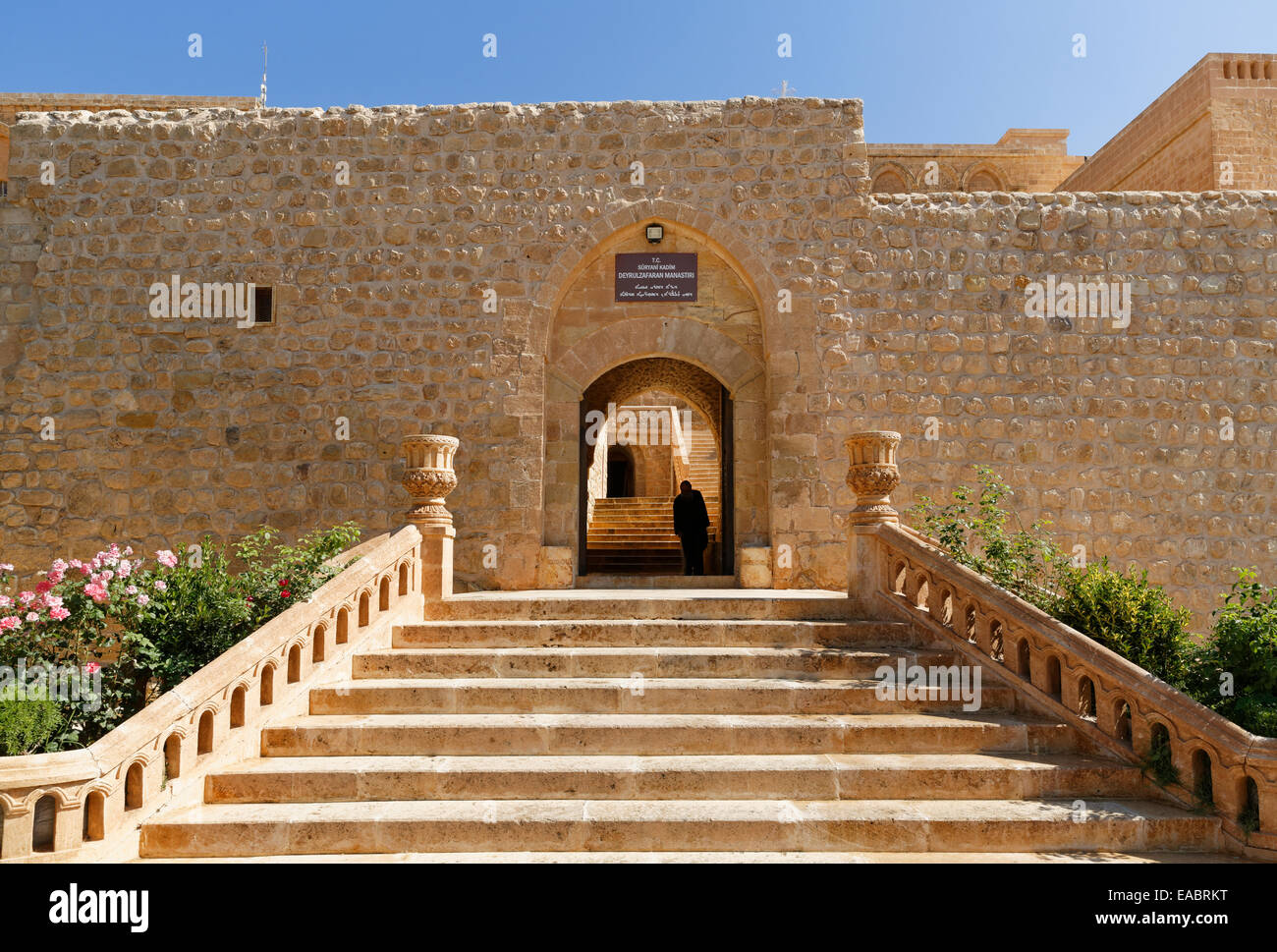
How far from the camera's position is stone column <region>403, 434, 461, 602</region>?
7352 mm

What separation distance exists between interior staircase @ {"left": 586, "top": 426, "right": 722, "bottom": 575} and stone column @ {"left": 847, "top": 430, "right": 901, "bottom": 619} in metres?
6.77

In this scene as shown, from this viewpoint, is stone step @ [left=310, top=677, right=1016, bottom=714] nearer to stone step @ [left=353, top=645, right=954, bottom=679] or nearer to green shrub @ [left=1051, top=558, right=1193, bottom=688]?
stone step @ [left=353, top=645, right=954, bottom=679]

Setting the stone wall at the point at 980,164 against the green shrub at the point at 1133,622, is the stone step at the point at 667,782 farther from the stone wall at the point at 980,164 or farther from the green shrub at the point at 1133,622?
the stone wall at the point at 980,164

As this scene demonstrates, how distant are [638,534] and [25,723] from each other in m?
12.8

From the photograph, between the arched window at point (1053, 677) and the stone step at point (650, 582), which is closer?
the arched window at point (1053, 677)

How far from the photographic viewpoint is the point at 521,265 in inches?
389

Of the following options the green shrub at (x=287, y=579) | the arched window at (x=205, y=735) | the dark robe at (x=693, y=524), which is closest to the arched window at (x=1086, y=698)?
the arched window at (x=205, y=735)

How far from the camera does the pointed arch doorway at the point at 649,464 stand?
425 inches

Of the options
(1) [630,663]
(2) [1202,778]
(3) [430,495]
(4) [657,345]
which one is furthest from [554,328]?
(2) [1202,778]

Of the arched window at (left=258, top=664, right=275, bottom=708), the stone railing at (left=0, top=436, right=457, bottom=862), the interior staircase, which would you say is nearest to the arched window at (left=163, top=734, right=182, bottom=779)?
the stone railing at (left=0, top=436, right=457, bottom=862)

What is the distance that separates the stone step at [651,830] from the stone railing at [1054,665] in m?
0.24

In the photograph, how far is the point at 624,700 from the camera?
5523mm
